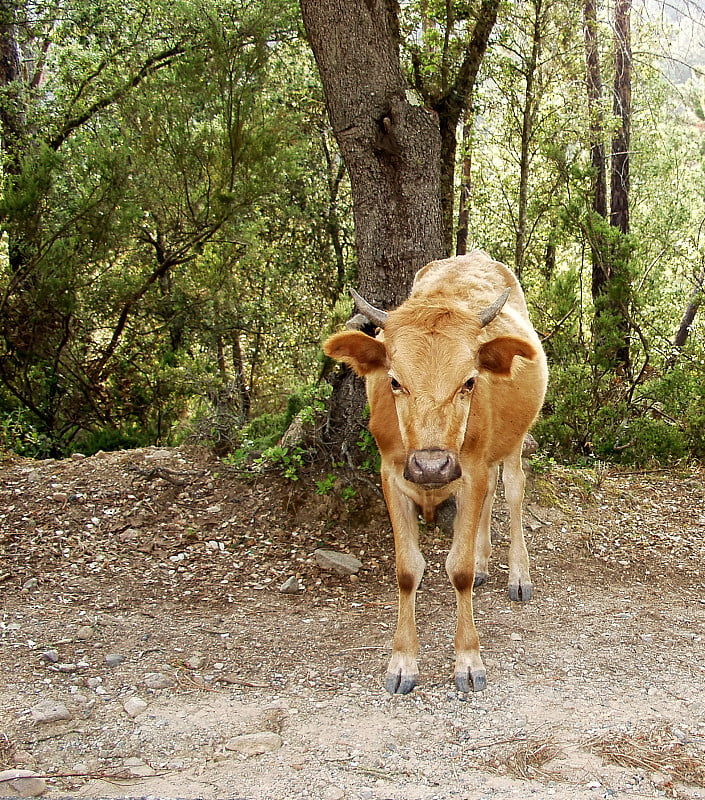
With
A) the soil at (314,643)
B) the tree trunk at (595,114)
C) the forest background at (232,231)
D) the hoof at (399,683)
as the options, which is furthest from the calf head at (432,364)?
the tree trunk at (595,114)

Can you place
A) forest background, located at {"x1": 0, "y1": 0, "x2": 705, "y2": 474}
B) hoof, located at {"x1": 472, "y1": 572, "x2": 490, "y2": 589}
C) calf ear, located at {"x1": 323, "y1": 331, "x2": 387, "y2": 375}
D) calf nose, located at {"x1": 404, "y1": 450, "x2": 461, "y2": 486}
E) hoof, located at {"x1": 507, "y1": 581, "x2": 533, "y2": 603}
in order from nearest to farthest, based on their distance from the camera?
calf nose, located at {"x1": 404, "y1": 450, "x2": 461, "y2": 486} < calf ear, located at {"x1": 323, "y1": 331, "x2": 387, "y2": 375} < hoof, located at {"x1": 507, "y1": 581, "x2": 533, "y2": 603} < hoof, located at {"x1": 472, "y1": 572, "x2": 490, "y2": 589} < forest background, located at {"x1": 0, "y1": 0, "x2": 705, "y2": 474}

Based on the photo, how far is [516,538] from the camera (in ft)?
19.0

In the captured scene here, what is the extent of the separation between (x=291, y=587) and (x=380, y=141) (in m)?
3.62

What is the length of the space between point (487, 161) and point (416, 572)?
12.7 m

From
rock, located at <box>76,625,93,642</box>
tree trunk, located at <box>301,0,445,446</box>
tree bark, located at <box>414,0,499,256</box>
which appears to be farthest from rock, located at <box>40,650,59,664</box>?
tree bark, located at <box>414,0,499,256</box>

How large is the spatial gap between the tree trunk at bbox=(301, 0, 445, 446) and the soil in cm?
192

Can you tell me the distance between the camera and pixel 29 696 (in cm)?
396

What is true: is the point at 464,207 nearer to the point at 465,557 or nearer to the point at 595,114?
the point at 595,114

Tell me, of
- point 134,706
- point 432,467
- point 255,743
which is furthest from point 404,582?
point 134,706

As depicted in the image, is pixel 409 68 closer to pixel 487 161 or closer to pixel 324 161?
pixel 324 161

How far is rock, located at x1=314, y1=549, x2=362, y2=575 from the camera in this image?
578cm

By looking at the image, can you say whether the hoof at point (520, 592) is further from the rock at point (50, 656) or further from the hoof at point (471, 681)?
the rock at point (50, 656)

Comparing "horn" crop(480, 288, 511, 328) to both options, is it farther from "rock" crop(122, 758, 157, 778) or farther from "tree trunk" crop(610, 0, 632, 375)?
"tree trunk" crop(610, 0, 632, 375)

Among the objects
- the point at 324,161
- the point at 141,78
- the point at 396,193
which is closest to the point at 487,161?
the point at 324,161
